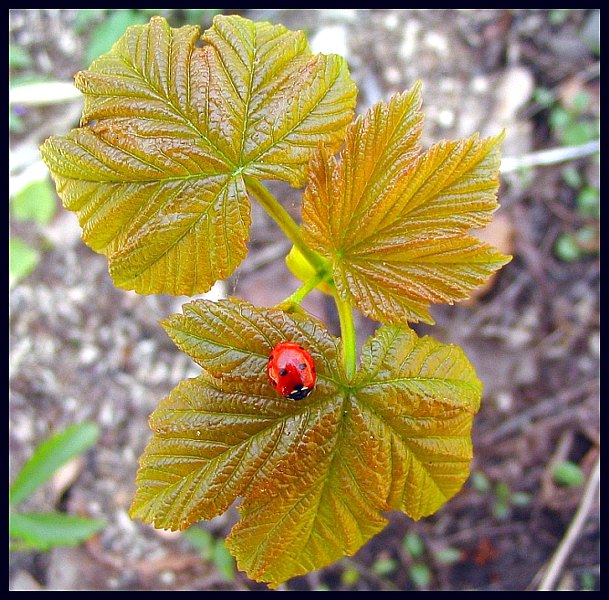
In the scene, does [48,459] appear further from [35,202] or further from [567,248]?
[567,248]

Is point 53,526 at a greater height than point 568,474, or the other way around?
point 53,526

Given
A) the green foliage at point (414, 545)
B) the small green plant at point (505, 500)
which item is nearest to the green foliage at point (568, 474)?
the small green plant at point (505, 500)

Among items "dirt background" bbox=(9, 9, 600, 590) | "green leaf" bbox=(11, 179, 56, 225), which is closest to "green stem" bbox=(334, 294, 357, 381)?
"dirt background" bbox=(9, 9, 600, 590)

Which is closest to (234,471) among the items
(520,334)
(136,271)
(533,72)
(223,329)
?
(223,329)

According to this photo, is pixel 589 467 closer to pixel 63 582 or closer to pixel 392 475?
pixel 392 475

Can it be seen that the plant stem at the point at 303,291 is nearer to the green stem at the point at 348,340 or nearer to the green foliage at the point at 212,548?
the green stem at the point at 348,340

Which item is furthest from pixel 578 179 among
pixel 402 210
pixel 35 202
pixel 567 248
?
pixel 35 202
